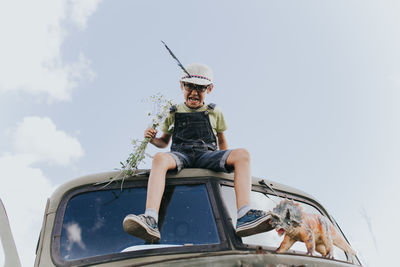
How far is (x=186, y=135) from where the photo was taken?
12.8ft

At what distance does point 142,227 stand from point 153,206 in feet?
0.78

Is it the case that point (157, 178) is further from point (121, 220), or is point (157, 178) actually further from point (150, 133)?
point (150, 133)

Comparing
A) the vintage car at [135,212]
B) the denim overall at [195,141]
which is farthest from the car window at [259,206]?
the denim overall at [195,141]

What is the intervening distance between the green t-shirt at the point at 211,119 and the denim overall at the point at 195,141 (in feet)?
0.15

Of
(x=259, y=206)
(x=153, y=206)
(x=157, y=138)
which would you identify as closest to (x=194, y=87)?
(x=157, y=138)

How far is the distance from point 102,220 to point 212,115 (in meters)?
1.31

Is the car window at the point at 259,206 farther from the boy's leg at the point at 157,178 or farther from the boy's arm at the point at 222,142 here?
the boy's arm at the point at 222,142

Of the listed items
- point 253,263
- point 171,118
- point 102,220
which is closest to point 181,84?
point 171,118

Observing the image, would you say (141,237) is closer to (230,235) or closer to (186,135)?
(230,235)

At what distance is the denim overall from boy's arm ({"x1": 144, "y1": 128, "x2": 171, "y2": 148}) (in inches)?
6.1

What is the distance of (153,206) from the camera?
10.1 feet

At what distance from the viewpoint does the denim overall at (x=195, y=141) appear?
3.63m

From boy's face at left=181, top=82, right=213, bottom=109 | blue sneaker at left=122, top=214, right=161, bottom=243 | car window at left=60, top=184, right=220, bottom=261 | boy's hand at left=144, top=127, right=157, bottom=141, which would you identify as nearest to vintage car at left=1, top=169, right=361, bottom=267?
car window at left=60, top=184, right=220, bottom=261

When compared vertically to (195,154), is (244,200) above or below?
below
